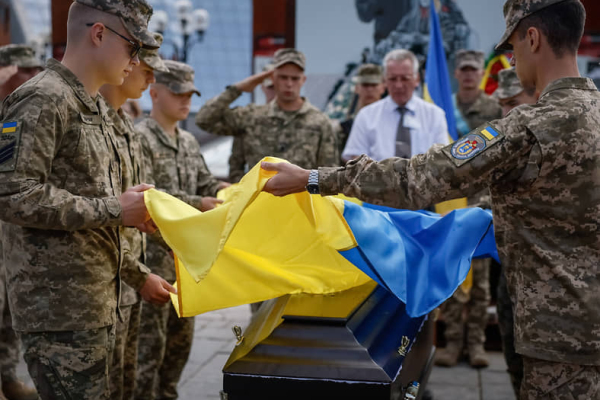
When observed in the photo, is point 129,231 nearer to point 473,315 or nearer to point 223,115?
point 223,115

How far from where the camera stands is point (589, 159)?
7.25 feet

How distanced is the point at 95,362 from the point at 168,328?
6.30 ft

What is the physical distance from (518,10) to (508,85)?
2.34 m

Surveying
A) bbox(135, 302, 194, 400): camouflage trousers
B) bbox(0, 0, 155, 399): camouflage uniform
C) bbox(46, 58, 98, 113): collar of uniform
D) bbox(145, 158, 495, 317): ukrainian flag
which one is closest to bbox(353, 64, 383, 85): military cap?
bbox(135, 302, 194, 400): camouflage trousers

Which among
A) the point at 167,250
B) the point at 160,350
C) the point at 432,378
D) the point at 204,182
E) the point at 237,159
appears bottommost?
the point at 432,378

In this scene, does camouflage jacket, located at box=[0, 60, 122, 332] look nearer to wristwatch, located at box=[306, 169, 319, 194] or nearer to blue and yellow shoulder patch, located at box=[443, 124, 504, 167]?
wristwatch, located at box=[306, 169, 319, 194]

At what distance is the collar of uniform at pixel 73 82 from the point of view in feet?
7.84

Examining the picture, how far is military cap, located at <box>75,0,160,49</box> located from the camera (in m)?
2.42

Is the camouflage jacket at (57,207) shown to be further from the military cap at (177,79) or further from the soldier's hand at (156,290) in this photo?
the military cap at (177,79)

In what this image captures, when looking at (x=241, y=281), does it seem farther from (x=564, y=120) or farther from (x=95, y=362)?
(x=564, y=120)

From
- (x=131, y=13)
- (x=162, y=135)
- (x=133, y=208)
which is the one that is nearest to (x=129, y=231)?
(x=133, y=208)

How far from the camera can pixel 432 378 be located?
16.8 feet

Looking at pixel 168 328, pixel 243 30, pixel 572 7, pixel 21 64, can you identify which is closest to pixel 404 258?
pixel 572 7

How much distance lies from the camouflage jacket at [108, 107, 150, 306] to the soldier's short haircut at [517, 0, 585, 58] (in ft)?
5.40
